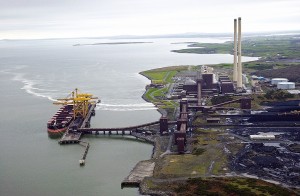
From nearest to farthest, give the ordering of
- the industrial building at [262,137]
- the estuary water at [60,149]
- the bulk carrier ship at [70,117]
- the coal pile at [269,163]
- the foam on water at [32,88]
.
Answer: the coal pile at [269,163]
the estuary water at [60,149]
the industrial building at [262,137]
the bulk carrier ship at [70,117]
the foam on water at [32,88]

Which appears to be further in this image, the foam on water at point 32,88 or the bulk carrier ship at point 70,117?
the foam on water at point 32,88

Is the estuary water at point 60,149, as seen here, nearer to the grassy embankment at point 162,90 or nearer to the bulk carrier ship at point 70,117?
the bulk carrier ship at point 70,117

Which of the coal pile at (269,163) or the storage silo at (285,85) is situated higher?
the storage silo at (285,85)

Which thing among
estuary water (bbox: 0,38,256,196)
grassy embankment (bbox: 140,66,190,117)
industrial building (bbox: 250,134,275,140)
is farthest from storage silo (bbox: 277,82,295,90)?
industrial building (bbox: 250,134,275,140)

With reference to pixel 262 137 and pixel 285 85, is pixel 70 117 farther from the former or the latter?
pixel 285 85

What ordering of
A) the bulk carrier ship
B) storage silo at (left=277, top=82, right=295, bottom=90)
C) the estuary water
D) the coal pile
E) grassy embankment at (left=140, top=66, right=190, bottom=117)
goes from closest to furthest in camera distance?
the coal pile, the estuary water, the bulk carrier ship, grassy embankment at (left=140, top=66, right=190, bottom=117), storage silo at (left=277, top=82, right=295, bottom=90)

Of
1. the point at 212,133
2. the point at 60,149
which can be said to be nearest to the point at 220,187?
the point at 212,133

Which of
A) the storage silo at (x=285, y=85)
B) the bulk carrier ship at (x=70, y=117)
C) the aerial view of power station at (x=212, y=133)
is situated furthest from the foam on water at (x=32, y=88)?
the storage silo at (x=285, y=85)

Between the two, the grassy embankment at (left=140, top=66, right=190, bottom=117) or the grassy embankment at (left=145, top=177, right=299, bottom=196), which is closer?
the grassy embankment at (left=145, top=177, right=299, bottom=196)

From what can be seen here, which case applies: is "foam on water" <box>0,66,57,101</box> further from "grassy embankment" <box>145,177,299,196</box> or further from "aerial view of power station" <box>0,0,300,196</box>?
"grassy embankment" <box>145,177,299,196</box>
